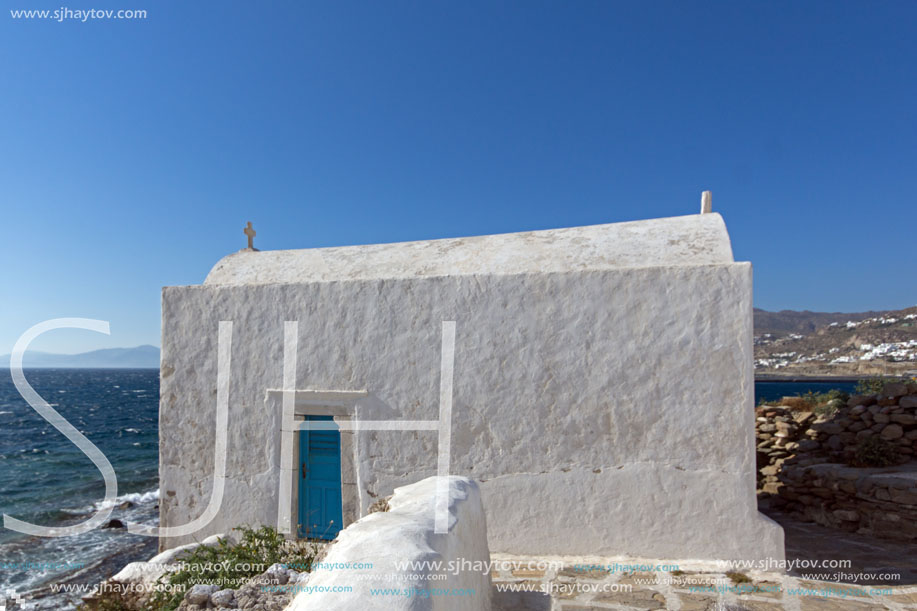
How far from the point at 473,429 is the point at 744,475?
2258 millimetres

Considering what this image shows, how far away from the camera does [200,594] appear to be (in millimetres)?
3525

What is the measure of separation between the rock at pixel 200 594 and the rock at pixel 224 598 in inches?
3.6

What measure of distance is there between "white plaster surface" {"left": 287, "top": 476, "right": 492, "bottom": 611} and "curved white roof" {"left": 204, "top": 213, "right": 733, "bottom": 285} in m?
2.57

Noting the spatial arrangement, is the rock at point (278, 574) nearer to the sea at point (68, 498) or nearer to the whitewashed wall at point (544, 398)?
the whitewashed wall at point (544, 398)

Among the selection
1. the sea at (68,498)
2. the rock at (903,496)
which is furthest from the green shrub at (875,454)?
the sea at (68,498)

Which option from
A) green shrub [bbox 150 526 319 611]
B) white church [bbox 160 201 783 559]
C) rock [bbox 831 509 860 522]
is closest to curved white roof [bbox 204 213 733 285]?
white church [bbox 160 201 783 559]

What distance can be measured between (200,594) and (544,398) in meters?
2.95

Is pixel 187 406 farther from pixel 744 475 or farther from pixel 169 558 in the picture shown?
pixel 744 475

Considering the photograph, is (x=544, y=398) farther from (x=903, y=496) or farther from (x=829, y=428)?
(x=829, y=428)

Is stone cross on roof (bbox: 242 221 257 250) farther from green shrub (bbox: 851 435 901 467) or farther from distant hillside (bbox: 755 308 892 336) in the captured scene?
distant hillside (bbox: 755 308 892 336)

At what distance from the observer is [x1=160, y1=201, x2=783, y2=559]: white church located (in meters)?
4.57

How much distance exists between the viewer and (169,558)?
5.43 metres

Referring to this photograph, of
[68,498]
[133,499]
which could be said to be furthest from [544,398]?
[68,498]

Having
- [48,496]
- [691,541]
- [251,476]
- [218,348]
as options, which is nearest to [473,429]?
[691,541]
